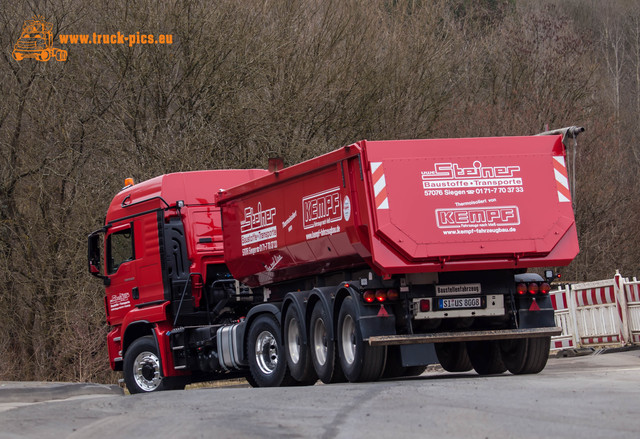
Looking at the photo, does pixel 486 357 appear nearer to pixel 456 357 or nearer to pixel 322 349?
pixel 456 357

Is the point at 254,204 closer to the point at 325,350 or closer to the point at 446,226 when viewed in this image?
the point at 325,350

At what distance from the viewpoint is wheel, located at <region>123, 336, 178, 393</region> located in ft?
52.9

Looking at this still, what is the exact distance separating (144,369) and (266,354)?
2812 mm

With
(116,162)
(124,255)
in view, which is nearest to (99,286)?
(116,162)

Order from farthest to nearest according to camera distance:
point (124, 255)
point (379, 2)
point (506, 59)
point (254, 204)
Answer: point (506, 59), point (379, 2), point (124, 255), point (254, 204)

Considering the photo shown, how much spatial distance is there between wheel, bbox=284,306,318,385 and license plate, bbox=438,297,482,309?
6.26 ft

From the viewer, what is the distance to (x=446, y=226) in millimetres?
12070

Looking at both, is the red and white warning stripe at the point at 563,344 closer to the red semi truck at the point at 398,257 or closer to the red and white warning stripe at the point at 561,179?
the red semi truck at the point at 398,257

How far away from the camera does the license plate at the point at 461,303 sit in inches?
485

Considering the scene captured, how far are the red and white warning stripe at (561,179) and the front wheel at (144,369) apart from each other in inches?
266

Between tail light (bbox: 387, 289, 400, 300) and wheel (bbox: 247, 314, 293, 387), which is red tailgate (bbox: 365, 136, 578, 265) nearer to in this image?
tail light (bbox: 387, 289, 400, 300)

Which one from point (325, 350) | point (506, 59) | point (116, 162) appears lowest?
point (325, 350)

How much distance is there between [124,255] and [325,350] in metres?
5.14

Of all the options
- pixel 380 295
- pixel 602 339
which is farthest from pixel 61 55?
pixel 380 295
